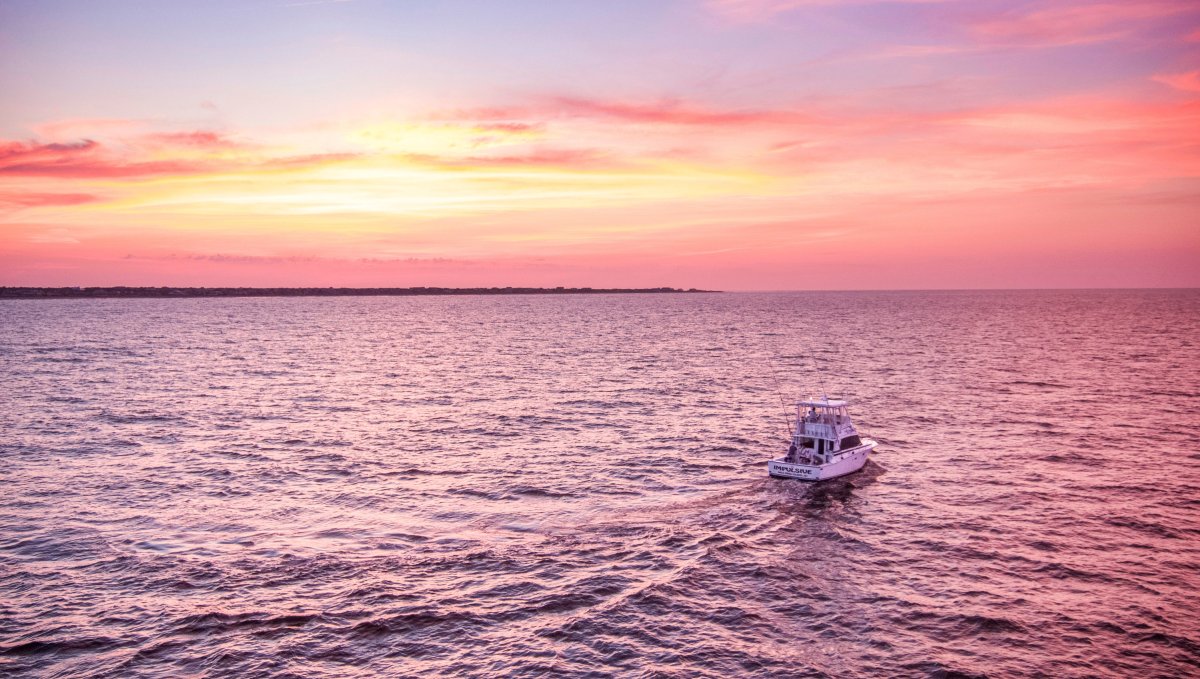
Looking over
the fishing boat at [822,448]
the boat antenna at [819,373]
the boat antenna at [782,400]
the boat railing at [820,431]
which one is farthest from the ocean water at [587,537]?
the boat antenna at [819,373]

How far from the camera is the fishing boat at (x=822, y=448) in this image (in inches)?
1778

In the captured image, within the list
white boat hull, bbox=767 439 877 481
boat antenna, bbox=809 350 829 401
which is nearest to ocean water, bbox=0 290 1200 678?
white boat hull, bbox=767 439 877 481

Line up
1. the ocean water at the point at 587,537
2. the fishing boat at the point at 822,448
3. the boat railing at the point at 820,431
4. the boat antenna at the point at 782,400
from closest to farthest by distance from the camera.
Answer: the ocean water at the point at 587,537 → the fishing boat at the point at 822,448 → the boat railing at the point at 820,431 → the boat antenna at the point at 782,400

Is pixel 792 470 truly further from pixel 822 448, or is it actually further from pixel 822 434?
pixel 822 434

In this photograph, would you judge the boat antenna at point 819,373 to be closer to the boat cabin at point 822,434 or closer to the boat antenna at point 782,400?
the boat antenna at point 782,400

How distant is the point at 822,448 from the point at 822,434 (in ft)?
2.87

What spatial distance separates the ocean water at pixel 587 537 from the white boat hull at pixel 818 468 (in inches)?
30.3

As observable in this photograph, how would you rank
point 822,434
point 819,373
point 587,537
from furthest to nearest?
point 819,373 → point 822,434 → point 587,537

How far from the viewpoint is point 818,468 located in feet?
147

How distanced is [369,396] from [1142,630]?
70365 mm

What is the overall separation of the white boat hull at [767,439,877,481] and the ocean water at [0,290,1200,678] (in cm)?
77

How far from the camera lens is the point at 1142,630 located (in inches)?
1076

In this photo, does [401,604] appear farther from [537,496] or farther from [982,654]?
[982,654]

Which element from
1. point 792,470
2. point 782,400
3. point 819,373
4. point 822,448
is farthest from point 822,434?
point 819,373
